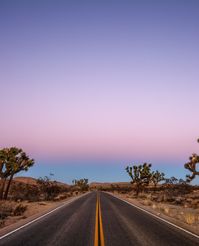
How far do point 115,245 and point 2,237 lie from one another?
14.2 ft

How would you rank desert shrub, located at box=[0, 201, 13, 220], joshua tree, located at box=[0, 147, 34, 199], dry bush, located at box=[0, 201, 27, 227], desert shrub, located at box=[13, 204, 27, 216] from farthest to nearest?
1. joshua tree, located at box=[0, 147, 34, 199]
2. desert shrub, located at box=[13, 204, 27, 216]
3. dry bush, located at box=[0, 201, 27, 227]
4. desert shrub, located at box=[0, 201, 13, 220]

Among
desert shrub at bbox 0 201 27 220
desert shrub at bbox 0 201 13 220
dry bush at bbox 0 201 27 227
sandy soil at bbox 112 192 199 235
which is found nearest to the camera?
sandy soil at bbox 112 192 199 235

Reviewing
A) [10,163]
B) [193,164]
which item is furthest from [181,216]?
[10,163]

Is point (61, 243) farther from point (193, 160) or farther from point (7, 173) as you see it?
point (7, 173)

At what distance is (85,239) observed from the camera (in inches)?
414

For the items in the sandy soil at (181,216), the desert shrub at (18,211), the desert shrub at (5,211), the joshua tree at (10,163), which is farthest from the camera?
the joshua tree at (10,163)

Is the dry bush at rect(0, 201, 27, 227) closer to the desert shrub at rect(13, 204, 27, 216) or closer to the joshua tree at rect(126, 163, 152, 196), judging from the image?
the desert shrub at rect(13, 204, 27, 216)

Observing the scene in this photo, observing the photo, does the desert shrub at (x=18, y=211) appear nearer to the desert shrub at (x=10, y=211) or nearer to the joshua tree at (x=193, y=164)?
the desert shrub at (x=10, y=211)

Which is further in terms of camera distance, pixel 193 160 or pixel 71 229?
pixel 193 160

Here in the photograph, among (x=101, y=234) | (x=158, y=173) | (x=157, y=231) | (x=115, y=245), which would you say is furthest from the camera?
(x=158, y=173)

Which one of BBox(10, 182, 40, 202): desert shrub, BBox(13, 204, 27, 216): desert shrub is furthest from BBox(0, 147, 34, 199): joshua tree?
BBox(13, 204, 27, 216): desert shrub

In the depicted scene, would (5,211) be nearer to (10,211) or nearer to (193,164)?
(10,211)

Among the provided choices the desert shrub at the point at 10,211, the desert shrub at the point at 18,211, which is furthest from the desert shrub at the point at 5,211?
the desert shrub at the point at 18,211

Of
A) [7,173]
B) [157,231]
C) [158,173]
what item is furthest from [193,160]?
[158,173]
